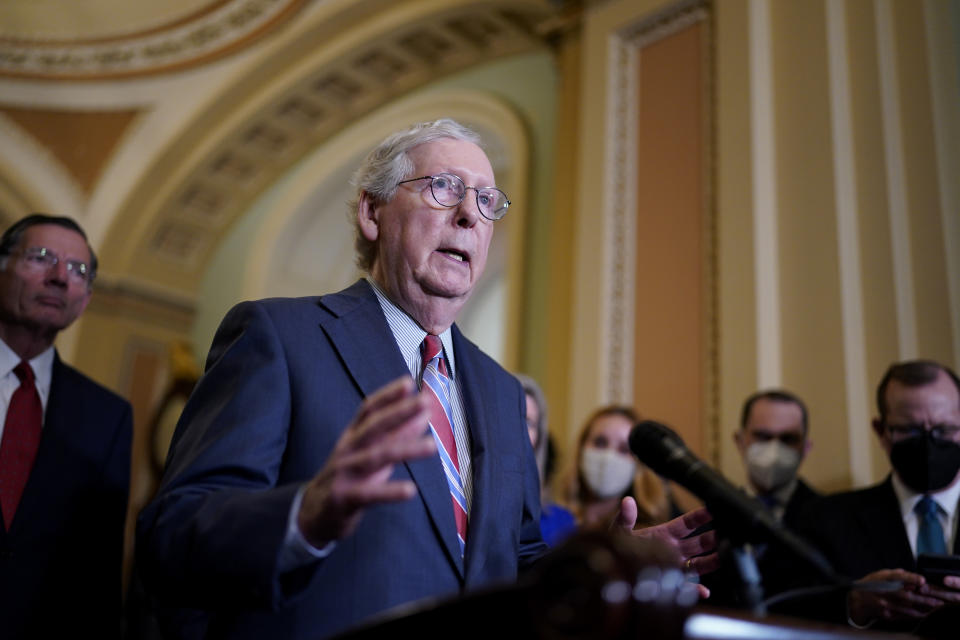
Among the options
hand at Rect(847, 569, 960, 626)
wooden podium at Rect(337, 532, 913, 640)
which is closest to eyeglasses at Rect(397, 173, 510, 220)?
wooden podium at Rect(337, 532, 913, 640)

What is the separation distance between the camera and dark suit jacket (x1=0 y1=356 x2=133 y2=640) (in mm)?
→ 2404

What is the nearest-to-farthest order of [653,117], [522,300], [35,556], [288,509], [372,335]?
[288,509]
[372,335]
[35,556]
[653,117]
[522,300]

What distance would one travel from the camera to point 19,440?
2.56 metres

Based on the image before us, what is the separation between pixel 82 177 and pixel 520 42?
17.3ft

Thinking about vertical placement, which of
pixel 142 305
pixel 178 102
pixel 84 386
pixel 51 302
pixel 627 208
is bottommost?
pixel 84 386

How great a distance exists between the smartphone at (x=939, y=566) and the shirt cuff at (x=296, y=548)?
147cm

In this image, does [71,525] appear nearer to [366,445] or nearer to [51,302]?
[51,302]

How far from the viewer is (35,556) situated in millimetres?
2439

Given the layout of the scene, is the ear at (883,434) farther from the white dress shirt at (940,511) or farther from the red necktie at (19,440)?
the red necktie at (19,440)

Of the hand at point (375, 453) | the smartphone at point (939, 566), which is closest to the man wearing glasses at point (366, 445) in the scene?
the hand at point (375, 453)

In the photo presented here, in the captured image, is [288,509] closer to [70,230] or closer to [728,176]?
[70,230]

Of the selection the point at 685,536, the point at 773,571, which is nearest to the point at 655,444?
the point at 685,536

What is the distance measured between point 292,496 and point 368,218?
0.81 meters

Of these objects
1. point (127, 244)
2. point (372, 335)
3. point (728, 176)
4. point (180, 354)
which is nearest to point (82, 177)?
point (127, 244)
